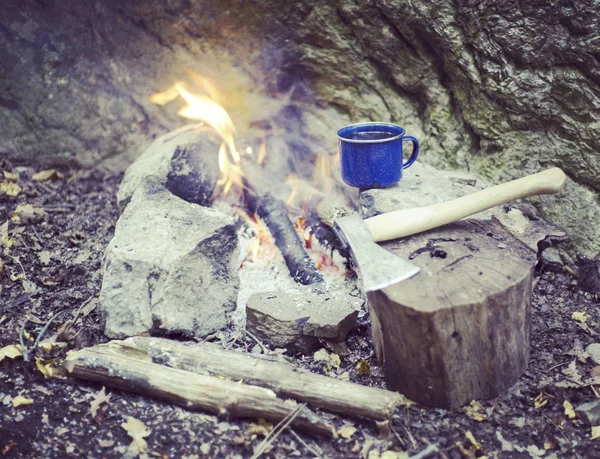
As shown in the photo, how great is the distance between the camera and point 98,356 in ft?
9.17

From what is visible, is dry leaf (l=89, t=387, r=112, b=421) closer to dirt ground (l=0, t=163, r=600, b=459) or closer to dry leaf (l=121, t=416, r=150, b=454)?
dirt ground (l=0, t=163, r=600, b=459)

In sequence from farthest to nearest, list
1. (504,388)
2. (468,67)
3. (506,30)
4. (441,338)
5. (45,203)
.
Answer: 1. (45,203)
2. (468,67)
3. (506,30)
4. (504,388)
5. (441,338)

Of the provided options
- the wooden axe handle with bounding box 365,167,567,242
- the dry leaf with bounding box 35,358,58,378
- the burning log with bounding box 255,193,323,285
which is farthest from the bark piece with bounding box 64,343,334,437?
the burning log with bounding box 255,193,323,285

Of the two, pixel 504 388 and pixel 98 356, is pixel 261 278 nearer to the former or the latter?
pixel 98 356

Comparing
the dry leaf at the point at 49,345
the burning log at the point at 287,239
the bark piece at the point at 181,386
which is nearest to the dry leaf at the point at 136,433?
the bark piece at the point at 181,386

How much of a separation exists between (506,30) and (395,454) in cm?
Answer: 275

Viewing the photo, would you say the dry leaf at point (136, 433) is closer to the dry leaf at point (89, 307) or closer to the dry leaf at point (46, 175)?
the dry leaf at point (89, 307)

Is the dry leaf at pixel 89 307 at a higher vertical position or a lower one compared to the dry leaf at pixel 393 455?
higher

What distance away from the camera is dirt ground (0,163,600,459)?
2.51 metres

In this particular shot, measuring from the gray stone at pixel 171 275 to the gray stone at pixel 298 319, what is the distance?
0.27m

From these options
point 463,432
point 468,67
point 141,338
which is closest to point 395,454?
point 463,432

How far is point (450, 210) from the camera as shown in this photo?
297 cm

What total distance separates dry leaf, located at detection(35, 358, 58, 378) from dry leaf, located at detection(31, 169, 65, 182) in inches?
101

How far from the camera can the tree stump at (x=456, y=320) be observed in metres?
2.48
